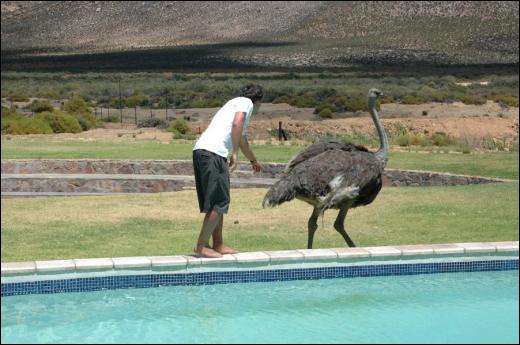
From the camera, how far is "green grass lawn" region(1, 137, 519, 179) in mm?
19078

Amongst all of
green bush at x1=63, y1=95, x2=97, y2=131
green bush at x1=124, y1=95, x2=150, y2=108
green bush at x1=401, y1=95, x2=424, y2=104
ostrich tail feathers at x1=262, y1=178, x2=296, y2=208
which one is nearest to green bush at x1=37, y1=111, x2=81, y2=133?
green bush at x1=63, y1=95, x2=97, y2=131

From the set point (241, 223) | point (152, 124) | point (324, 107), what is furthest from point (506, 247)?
point (324, 107)

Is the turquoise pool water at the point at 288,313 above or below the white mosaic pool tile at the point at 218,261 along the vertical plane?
below

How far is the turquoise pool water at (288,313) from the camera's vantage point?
24.6ft

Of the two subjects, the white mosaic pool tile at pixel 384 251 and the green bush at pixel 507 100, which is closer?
the white mosaic pool tile at pixel 384 251

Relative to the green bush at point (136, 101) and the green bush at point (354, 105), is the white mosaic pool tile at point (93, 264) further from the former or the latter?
the green bush at point (136, 101)

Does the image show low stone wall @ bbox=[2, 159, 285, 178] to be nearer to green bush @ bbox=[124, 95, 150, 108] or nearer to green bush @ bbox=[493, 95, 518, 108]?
green bush @ bbox=[124, 95, 150, 108]

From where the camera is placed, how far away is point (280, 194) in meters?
9.19

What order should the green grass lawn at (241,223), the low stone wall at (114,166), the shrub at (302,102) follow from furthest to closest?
the shrub at (302,102)
the low stone wall at (114,166)
the green grass lawn at (241,223)

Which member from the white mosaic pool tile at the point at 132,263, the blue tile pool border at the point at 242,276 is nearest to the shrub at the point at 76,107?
the blue tile pool border at the point at 242,276

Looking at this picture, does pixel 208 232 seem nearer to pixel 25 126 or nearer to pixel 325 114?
pixel 25 126

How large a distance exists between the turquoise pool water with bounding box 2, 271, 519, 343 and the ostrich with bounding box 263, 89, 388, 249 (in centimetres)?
88

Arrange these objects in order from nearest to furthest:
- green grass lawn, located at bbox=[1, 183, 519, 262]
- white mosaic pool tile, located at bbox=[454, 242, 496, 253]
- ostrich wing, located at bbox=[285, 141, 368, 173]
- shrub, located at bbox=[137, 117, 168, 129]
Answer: white mosaic pool tile, located at bbox=[454, 242, 496, 253] → ostrich wing, located at bbox=[285, 141, 368, 173] → green grass lawn, located at bbox=[1, 183, 519, 262] → shrub, located at bbox=[137, 117, 168, 129]

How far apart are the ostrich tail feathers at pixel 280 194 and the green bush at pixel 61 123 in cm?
2530
